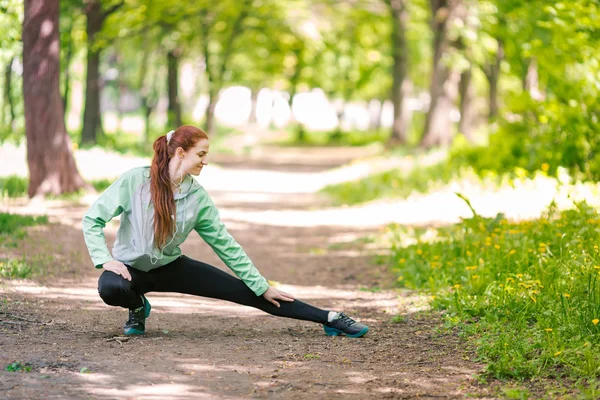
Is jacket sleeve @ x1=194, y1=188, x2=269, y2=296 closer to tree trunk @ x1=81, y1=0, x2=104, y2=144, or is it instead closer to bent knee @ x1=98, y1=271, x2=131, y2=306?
bent knee @ x1=98, y1=271, x2=131, y2=306

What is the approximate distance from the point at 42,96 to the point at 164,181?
8674mm

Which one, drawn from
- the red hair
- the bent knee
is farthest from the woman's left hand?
the bent knee

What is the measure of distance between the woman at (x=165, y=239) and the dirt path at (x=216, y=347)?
13.2 inches

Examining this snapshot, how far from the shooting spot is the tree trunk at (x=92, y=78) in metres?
21.2

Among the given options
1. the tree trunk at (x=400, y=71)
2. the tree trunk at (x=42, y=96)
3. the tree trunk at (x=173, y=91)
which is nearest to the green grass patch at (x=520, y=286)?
the tree trunk at (x=42, y=96)

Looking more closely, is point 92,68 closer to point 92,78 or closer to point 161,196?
point 92,78

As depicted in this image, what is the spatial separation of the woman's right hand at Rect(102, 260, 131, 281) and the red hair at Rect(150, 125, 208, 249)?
28 centimetres

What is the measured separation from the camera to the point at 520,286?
6.44m

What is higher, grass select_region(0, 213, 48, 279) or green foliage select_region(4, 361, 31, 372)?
grass select_region(0, 213, 48, 279)

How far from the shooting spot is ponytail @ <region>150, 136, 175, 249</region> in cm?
544

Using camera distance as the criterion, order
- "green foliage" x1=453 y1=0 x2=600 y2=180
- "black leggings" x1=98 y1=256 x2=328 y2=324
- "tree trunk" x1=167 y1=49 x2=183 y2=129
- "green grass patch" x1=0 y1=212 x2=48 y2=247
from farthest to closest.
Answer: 1. "tree trunk" x1=167 y1=49 x2=183 y2=129
2. "green foliage" x1=453 y1=0 x2=600 y2=180
3. "green grass patch" x1=0 y1=212 x2=48 y2=247
4. "black leggings" x1=98 y1=256 x2=328 y2=324

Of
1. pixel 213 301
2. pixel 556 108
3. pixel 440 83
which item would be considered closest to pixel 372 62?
pixel 440 83

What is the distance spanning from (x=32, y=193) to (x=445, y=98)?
12.7 meters

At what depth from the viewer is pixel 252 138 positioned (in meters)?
49.4
